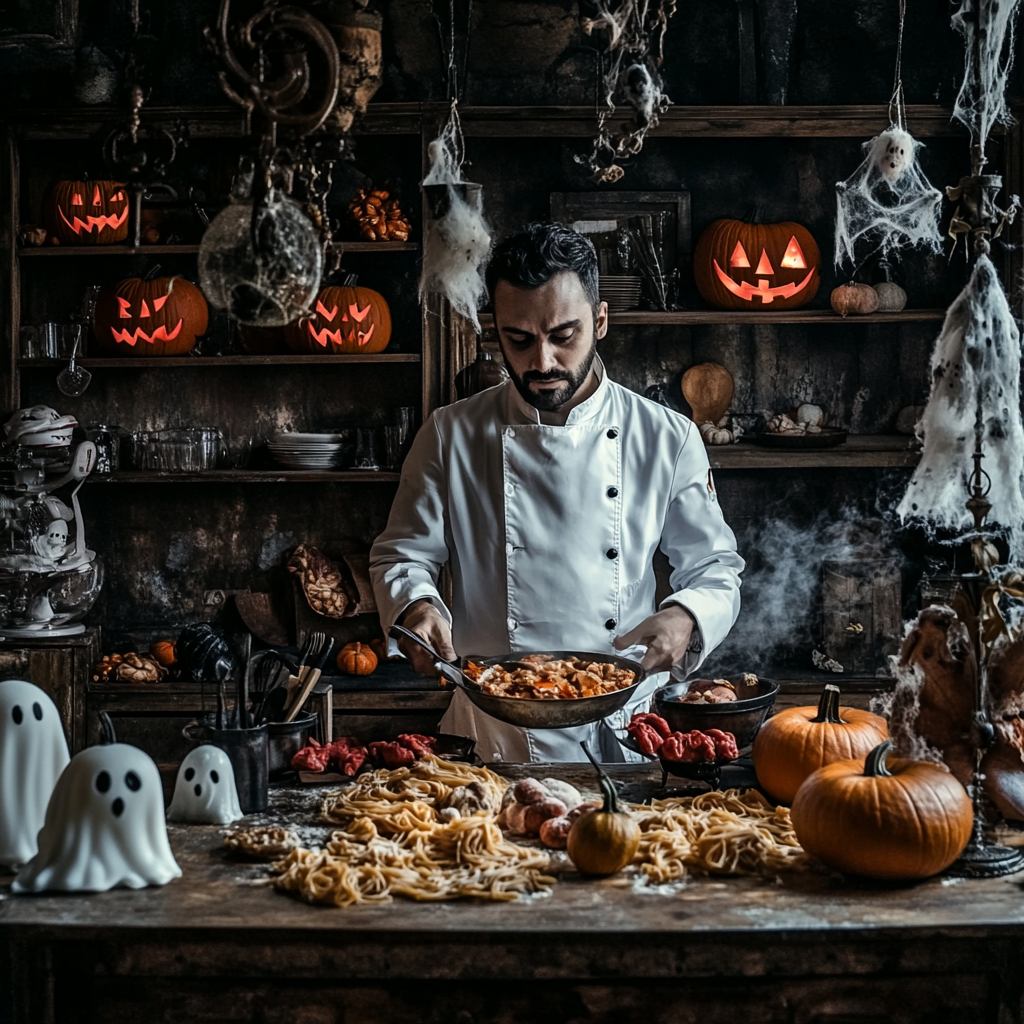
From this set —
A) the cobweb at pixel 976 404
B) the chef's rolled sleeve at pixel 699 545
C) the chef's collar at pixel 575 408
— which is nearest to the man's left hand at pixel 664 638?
the chef's rolled sleeve at pixel 699 545

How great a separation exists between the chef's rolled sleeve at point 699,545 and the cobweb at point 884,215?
1.46 metres

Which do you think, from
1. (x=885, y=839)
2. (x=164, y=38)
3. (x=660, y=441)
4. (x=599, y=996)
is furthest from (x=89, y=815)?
(x=164, y=38)

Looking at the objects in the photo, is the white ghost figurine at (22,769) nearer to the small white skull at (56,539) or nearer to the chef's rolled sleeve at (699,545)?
the chef's rolled sleeve at (699,545)

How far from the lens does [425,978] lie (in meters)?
1.85

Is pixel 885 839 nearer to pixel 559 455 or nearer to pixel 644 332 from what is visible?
pixel 559 455

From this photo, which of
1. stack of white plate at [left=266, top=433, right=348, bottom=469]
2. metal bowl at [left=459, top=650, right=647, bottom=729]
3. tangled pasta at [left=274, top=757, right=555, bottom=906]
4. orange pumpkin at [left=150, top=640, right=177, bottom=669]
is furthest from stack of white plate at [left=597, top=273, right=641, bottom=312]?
tangled pasta at [left=274, top=757, right=555, bottom=906]

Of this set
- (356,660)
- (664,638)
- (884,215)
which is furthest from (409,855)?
(884,215)

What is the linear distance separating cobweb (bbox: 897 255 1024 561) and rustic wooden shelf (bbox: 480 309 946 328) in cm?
254

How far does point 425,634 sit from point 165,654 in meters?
2.22

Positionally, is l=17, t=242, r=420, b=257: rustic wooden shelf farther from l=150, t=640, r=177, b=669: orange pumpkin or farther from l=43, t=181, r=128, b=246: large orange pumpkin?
l=150, t=640, r=177, b=669: orange pumpkin

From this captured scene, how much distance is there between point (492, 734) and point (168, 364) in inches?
94.2

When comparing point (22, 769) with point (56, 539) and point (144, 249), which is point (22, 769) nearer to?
point (56, 539)

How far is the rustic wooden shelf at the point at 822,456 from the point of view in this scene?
191 inches

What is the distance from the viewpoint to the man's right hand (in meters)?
2.93
